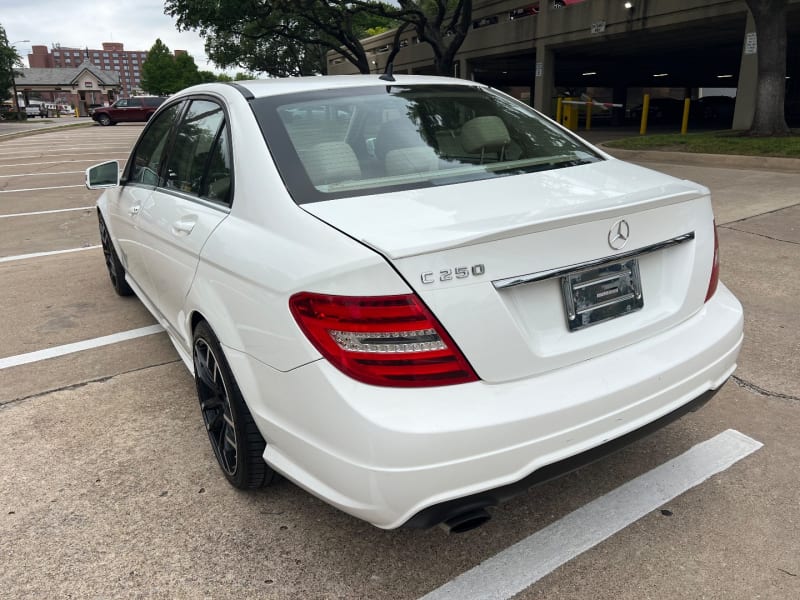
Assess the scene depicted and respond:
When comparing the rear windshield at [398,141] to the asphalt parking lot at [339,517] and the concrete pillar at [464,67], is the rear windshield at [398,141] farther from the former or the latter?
the concrete pillar at [464,67]

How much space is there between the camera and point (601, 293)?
2035mm

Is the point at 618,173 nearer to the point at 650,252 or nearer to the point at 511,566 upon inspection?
the point at 650,252

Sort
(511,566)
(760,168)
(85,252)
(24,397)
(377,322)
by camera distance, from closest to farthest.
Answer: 1. (377,322)
2. (511,566)
3. (24,397)
4. (85,252)
5. (760,168)

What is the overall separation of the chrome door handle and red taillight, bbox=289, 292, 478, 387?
1165mm

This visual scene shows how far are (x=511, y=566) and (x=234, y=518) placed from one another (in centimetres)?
104

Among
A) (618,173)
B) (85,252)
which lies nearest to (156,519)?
(618,173)

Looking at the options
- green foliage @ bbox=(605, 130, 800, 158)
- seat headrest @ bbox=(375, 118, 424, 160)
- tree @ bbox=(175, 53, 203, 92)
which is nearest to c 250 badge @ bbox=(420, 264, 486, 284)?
seat headrest @ bbox=(375, 118, 424, 160)

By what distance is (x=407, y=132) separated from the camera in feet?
8.86

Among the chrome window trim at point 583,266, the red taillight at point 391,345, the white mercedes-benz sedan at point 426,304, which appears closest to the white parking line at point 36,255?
the white mercedes-benz sedan at point 426,304

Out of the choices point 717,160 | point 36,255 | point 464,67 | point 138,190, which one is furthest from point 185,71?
point 138,190

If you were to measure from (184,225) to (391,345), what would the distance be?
4.65ft

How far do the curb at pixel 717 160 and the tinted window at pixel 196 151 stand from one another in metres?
7.60

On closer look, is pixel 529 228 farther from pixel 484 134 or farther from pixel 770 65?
pixel 770 65

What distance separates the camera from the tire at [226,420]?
7.61ft
